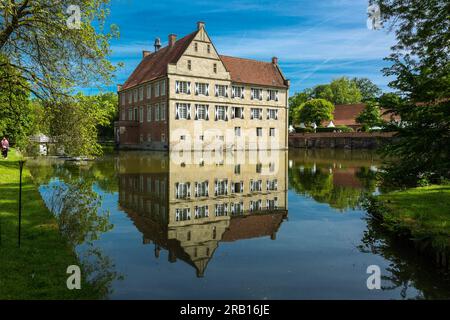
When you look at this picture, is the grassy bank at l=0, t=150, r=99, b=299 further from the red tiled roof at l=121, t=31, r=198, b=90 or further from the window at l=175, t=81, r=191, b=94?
the red tiled roof at l=121, t=31, r=198, b=90

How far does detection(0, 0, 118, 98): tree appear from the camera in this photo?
42.3 ft

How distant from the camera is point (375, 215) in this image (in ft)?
37.5

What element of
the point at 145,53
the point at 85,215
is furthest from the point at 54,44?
the point at 145,53

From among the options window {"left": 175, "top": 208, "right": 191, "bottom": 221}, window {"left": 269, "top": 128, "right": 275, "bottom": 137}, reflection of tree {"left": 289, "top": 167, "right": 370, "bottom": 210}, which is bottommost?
window {"left": 175, "top": 208, "right": 191, "bottom": 221}

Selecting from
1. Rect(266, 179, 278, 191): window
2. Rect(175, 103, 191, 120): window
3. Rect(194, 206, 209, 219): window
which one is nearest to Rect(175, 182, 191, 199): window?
Rect(194, 206, 209, 219): window

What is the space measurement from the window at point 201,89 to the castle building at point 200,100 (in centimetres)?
12

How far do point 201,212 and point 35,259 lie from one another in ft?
19.8

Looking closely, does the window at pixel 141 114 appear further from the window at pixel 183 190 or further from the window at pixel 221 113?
the window at pixel 183 190

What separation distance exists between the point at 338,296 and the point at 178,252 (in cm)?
348

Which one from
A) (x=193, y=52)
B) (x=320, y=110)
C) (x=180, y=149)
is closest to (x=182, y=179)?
(x=180, y=149)

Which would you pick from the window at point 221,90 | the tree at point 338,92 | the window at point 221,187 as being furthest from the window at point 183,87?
the tree at point 338,92

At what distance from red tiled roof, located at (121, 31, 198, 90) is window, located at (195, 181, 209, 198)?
31.1m

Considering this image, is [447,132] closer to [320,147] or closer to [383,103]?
[383,103]

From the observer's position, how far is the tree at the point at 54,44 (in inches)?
508
